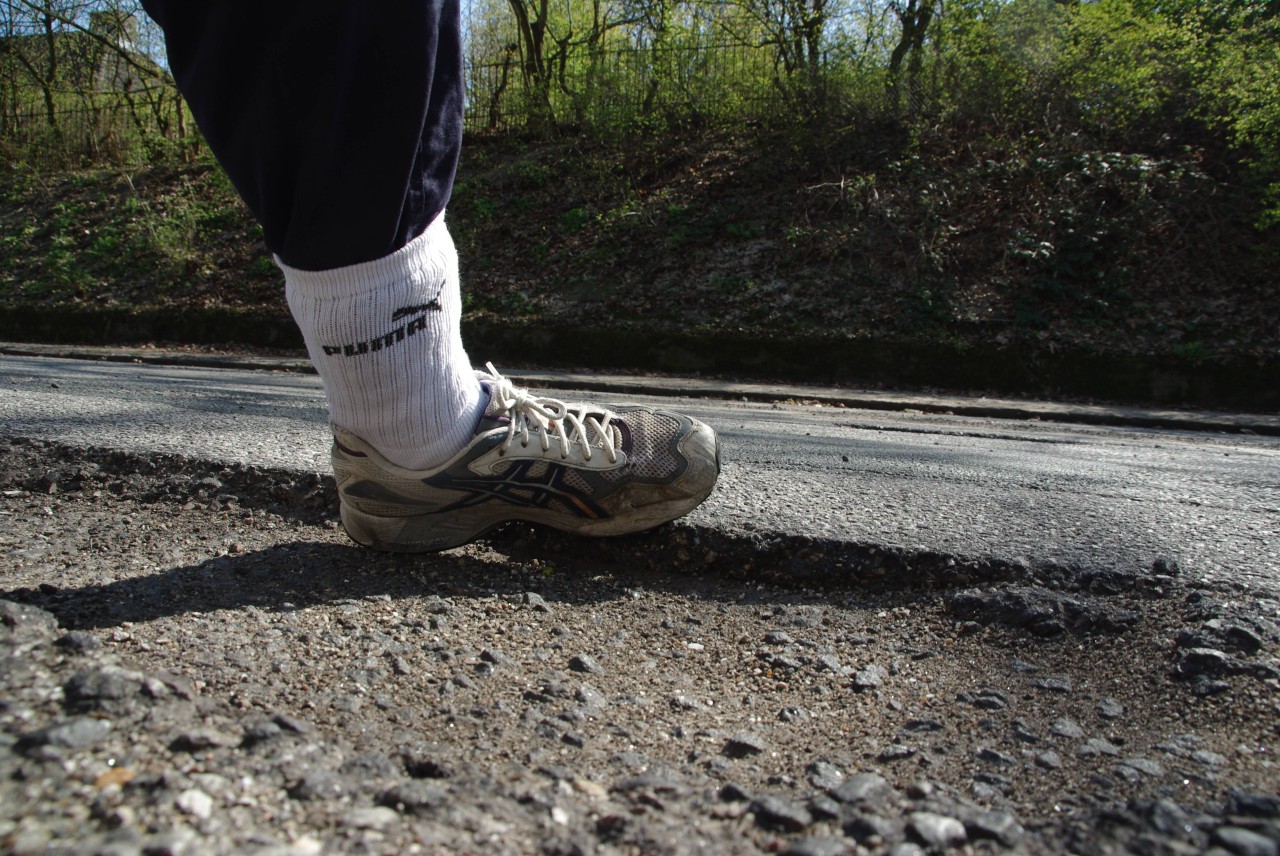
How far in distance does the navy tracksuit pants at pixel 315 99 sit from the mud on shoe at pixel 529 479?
43 centimetres

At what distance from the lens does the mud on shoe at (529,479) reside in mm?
1612

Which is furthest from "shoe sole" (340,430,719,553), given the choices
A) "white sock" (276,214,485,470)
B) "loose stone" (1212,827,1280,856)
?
"loose stone" (1212,827,1280,856)

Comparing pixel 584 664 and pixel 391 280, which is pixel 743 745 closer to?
pixel 584 664

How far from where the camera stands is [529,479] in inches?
64.6

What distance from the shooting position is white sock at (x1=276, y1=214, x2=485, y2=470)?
143 cm

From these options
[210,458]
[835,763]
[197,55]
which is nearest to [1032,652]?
[835,763]

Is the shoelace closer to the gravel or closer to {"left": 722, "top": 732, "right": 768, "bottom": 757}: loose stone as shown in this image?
the gravel

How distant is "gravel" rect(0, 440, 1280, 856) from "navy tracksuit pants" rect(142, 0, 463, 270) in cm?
61

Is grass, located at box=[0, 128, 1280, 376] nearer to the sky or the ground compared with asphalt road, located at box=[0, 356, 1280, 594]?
nearer to the sky

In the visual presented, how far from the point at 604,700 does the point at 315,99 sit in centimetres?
96

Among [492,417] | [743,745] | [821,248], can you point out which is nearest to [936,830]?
[743,745]

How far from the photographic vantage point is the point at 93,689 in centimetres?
91

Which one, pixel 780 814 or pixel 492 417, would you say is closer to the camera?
pixel 780 814

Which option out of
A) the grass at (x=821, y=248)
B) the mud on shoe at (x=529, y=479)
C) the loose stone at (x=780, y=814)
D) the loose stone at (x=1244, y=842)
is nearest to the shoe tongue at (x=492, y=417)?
the mud on shoe at (x=529, y=479)
